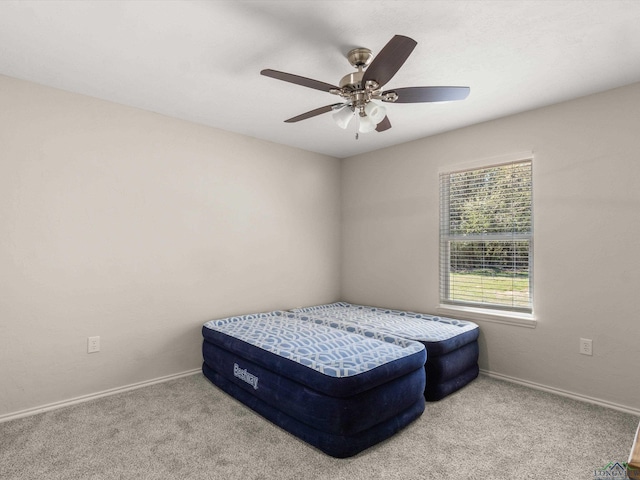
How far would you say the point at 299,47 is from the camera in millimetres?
2080

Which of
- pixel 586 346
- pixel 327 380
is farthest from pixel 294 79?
pixel 586 346

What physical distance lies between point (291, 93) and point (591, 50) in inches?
75.9

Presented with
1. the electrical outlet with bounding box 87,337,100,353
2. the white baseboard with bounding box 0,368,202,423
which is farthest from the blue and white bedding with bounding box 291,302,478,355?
the electrical outlet with bounding box 87,337,100,353

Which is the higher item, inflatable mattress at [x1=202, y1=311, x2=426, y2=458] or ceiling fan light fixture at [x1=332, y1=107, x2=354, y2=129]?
ceiling fan light fixture at [x1=332, y1=107, x2=354, y2=129]

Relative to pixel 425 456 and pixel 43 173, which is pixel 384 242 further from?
pixel 43 173

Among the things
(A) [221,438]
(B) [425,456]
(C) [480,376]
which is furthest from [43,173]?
(C) [480,376]

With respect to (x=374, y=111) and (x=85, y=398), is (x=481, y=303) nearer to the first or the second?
(x=374, y=111)

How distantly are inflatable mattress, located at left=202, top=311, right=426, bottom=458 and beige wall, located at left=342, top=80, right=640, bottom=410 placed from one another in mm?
1217

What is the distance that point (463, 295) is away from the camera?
3516 millimetres

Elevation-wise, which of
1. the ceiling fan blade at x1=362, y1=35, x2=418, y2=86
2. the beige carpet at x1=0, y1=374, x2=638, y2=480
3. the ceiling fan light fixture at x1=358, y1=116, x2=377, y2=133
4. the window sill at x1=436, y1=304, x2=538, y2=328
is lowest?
the beige carpet at x1=0, y1=374, x2=638, y2=480

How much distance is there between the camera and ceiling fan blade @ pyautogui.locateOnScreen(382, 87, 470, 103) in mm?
1928

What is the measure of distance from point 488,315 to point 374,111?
224 centimetres

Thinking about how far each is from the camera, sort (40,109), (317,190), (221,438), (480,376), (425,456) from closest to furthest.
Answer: (425,456)
(221,438)
(40,109)
(480,376)
(317,190)

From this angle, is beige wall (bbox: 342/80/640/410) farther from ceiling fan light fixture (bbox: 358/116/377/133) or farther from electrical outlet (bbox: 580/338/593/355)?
ceiling fan light fixture (bbox: 358/116/377/133)
